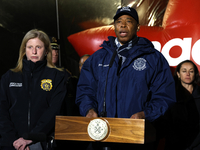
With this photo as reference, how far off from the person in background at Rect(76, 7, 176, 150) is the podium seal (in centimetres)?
21

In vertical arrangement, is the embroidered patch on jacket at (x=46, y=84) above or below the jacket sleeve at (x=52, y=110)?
above

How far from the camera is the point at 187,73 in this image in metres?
2.60

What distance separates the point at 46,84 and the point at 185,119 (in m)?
1.51

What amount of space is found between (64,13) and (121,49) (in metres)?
3.15

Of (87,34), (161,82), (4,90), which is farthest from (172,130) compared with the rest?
(87,34)

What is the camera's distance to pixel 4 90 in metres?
1.66

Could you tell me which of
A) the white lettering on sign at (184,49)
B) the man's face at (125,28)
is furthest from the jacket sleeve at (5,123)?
the white lettering on sign at (184,49)

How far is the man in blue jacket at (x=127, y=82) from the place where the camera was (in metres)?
1.41

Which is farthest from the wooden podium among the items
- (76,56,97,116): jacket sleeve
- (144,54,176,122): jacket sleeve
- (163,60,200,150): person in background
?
(163,60,200,150): person in background

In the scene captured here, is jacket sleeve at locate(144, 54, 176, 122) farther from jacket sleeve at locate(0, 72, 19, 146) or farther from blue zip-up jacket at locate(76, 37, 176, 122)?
jacket sleeve at locate(0, 72, 19, 146)

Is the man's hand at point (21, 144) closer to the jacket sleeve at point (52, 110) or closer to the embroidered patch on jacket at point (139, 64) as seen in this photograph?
the jacket sleeve at point (52, 110)

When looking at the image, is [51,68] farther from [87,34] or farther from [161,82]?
[87,34]

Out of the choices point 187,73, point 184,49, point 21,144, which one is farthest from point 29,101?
point 184,49

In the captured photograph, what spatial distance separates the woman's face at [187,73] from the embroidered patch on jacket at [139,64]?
4.18 feet
